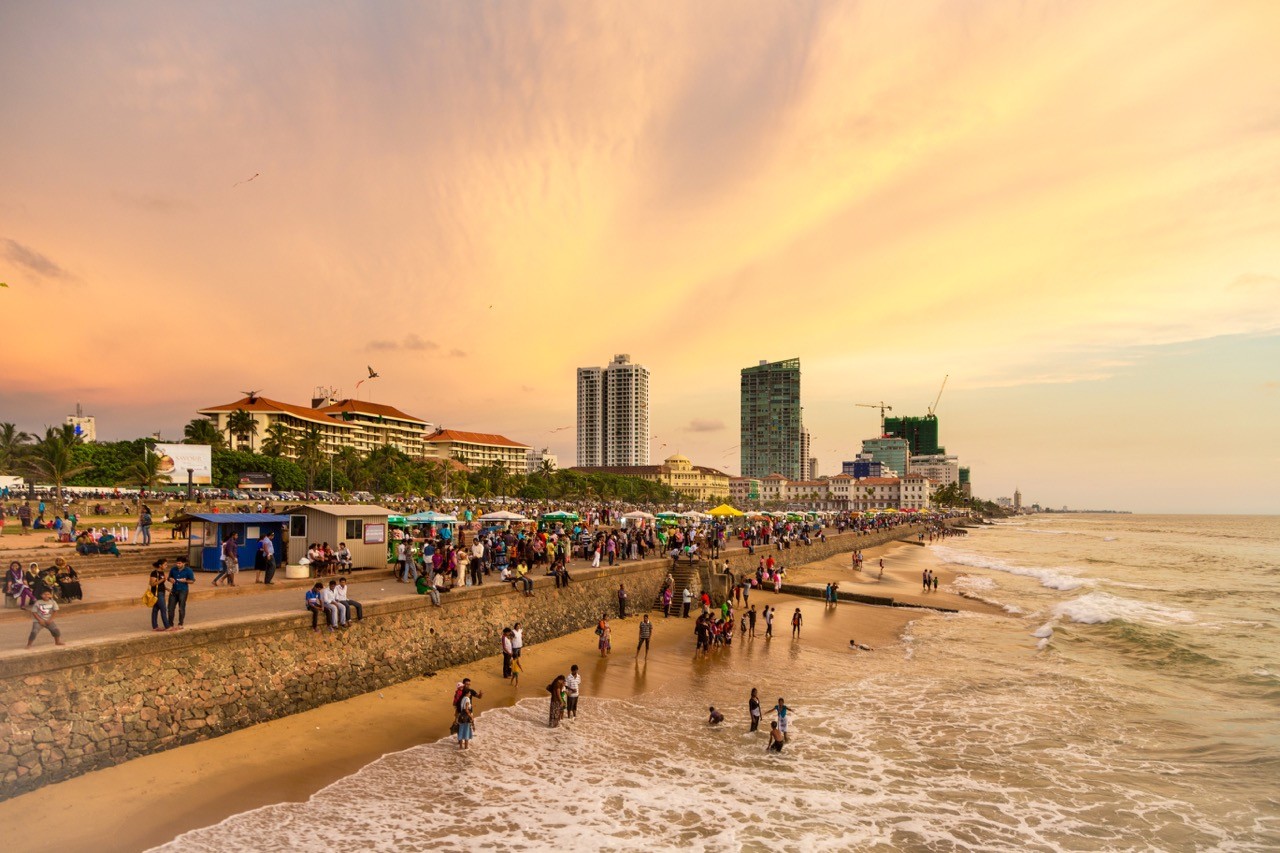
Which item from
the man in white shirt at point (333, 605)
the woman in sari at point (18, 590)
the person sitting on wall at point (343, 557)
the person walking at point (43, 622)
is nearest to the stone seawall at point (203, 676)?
the man in white shirt at point (333, 605)

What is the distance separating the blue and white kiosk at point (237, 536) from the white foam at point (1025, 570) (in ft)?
142

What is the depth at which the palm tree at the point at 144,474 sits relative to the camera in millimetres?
59594

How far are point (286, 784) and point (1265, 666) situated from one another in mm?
29464

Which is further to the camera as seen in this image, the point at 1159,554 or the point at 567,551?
the point at 1159,554

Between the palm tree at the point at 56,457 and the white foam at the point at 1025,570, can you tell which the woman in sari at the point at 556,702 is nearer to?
the white foam at the point at 1025,570

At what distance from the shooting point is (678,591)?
29.0 metres

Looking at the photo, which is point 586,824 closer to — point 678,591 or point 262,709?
point 262,709

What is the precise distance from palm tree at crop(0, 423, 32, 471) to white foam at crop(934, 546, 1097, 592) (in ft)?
253

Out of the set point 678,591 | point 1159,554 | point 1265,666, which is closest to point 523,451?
point 1159,554

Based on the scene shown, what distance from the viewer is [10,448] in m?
52.1

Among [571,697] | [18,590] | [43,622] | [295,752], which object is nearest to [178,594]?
[43,622]

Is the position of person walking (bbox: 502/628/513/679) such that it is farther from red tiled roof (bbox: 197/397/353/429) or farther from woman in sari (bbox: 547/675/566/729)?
red tiled roof (bbox: 197/397/353/429)

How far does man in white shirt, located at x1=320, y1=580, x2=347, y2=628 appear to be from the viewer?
1444 centimetres

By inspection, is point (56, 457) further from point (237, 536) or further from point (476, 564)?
point (476, 564)
